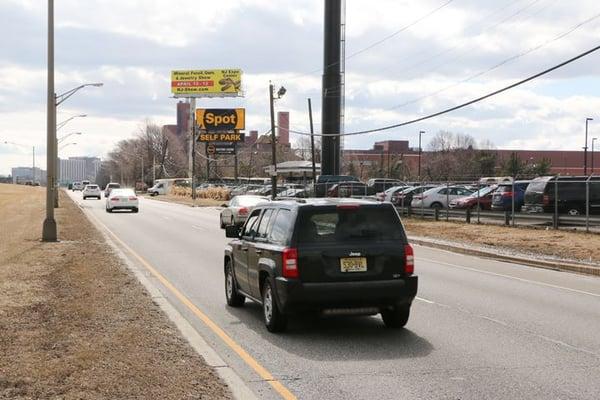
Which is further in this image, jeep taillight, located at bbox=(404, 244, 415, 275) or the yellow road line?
jeep taillight, located at bbox=(404, 244, 415, 275)

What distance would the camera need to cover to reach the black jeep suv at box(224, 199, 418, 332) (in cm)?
832

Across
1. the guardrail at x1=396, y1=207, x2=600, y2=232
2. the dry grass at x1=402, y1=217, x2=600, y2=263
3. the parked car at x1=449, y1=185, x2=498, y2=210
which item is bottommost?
the dry grass at x1=402, y1=217, x2=600, y2=263

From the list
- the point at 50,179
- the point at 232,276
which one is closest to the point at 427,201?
the point at 50,179

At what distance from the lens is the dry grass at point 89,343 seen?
5.76 m

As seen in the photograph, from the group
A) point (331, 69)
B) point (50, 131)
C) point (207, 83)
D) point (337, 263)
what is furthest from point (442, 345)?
point (207, 83)

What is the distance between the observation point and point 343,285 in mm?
8375

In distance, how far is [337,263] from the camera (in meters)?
8.45

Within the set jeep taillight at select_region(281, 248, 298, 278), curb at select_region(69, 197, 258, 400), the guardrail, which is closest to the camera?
curb at select_region(69, 197, 258, 400)

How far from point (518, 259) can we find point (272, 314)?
11.7 metres

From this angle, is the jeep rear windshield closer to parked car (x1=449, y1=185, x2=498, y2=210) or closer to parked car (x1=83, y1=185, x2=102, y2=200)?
parked car (x1=449, y1=185, x2=498, y2=210)

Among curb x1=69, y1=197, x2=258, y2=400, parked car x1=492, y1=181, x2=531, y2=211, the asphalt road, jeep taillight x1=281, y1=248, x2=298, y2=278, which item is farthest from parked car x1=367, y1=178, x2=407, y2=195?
jeep taillight x1=281, y1=248, x2=298, y2=278

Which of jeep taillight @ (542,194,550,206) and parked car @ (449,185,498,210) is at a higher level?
jeep taillight @ (542,194,550,206)

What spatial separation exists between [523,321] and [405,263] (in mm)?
2056

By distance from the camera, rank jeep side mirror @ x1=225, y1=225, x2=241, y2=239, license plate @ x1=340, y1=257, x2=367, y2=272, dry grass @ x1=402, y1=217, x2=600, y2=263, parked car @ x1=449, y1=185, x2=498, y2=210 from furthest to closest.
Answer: parked car @ x1=449, y1=185, x2=498, y2=210 < dry grass @ x1=402, y1=217, x2=600, y2=263 < jeep side mirror @ x1=225, y1=225, x2=241, y2=239 < license plate @ x1=340, y1=257, x2=367, y2=272
